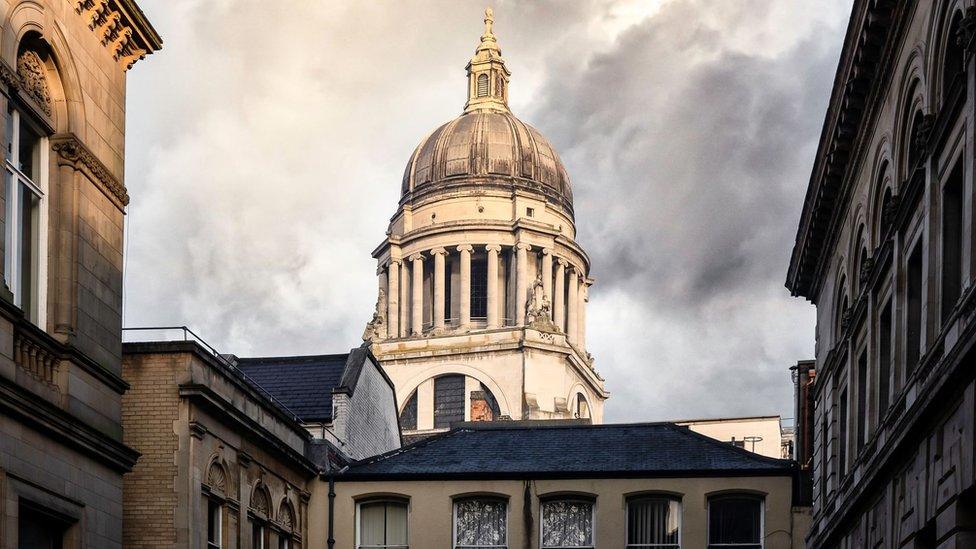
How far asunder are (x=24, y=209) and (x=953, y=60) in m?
12.7

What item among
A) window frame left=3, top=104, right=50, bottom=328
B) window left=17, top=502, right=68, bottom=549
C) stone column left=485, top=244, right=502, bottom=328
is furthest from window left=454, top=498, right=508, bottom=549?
stone column left=485, top=244, right=502, bottom=328

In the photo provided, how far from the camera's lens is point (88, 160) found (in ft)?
86.7

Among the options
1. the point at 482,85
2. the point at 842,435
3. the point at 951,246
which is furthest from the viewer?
the point at 482,85

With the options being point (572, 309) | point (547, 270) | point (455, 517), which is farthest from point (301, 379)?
point (572, 309)

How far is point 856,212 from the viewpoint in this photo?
117 feet

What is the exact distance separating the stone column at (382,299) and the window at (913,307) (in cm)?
8194

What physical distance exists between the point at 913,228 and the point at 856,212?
8.13 meters

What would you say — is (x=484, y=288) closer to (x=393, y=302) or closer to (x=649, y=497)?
(x=393, y=302)

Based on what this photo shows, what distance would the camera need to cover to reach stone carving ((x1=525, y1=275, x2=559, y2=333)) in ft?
347

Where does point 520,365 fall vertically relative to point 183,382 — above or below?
above

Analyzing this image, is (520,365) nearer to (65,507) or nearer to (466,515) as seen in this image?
(466,515)

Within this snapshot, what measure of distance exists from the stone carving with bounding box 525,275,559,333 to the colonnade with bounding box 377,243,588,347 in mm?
420

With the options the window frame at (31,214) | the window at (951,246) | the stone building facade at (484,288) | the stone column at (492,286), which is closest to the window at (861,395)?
the window at (951,246)

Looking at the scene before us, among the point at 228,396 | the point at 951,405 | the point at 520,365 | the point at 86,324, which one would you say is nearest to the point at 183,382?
the point at 228,396
